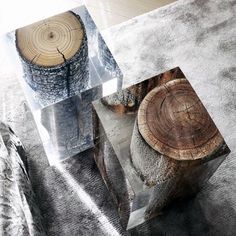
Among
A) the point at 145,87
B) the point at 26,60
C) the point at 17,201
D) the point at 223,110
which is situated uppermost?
the point at 26,60

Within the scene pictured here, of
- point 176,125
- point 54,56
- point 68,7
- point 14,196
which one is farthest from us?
point 68,7

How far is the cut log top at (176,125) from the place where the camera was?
3.63 ft

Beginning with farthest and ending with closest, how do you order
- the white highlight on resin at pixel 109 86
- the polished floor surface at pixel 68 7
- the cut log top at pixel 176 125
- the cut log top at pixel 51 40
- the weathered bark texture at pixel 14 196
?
the polished floor surface at pixel 68 7 → the white highlight on resin at pixel 109 86 → the cut log top at pixel 51 40 → the cut log top at pixel 176 125 → the weathered bark texture at pixel 14 196

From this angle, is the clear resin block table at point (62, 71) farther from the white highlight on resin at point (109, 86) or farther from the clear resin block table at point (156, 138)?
the clear resin block table at point (156, 138)

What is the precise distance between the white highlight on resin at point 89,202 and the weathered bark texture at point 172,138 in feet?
0.93

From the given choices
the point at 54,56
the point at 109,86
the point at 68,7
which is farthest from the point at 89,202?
the point at 68,7

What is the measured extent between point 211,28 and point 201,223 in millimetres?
793

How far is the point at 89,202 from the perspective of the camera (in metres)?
1.44

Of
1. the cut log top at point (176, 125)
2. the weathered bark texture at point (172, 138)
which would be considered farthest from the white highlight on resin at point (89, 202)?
the cut log top at point (176, 125)

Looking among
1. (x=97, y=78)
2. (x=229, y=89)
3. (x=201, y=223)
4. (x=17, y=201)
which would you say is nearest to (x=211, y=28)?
(x=229, y=89)

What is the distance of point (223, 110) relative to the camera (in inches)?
62.9

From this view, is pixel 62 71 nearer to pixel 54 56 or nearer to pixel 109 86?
pixel 54 56

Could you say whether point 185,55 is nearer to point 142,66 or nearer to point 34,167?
point 142,66

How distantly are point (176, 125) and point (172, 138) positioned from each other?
40 millimetres
